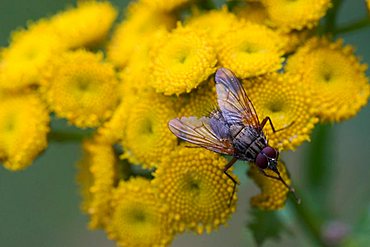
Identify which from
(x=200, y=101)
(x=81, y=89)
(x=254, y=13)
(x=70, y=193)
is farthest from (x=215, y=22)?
(x=70, y=193)

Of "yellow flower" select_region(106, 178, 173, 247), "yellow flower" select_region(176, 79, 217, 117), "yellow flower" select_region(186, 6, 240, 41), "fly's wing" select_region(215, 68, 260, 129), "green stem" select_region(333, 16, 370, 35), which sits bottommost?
"yellow flower" select_region(106, 178, 173, 247)

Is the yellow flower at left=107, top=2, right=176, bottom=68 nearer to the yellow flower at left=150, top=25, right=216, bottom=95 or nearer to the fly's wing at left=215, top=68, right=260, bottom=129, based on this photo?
the yellow flower at left=150, top=25, right=216, bottom=95

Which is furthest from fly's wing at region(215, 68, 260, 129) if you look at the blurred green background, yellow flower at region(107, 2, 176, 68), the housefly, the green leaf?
the blurred green background

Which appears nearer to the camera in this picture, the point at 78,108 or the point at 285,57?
the point at 285,57

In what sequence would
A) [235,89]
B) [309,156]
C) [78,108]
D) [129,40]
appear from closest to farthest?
[235,89], [78,108], [129,40], [309,156]

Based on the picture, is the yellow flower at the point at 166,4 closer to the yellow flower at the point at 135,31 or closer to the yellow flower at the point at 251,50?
the yellow flower at the point at 135,31

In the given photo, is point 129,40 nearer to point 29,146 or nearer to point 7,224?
point 29,146

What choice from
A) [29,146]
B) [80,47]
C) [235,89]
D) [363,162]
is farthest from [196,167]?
[363,162]
